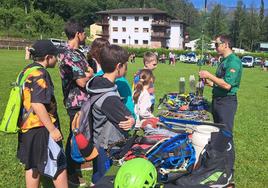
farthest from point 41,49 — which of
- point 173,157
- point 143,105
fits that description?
point 143,105

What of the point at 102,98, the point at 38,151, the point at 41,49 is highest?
the point at 41,49

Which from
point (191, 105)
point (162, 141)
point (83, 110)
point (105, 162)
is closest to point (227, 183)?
point (162, 141)

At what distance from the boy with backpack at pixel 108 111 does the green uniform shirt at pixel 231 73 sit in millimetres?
2453

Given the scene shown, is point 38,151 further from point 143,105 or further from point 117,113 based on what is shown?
point 143,105

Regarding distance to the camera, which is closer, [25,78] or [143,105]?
[25,78]

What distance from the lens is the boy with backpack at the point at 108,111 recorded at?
3516 mm

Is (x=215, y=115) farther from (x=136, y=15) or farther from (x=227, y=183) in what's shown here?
(x=136, y=15)

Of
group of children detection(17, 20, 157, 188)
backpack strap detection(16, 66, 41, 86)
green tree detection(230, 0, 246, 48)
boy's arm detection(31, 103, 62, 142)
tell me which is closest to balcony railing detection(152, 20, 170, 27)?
green tree detection(230, 0, 246, 48)

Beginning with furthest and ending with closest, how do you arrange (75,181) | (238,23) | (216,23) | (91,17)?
(238,23), (216,23), (91,17), (75,181)

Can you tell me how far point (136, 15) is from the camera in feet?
306

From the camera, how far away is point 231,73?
560 centimetres

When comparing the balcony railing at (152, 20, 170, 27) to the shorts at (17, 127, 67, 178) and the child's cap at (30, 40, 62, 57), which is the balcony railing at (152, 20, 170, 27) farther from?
the shorts at (17, 127, 67, 178)

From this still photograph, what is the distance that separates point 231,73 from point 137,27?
8989 cm

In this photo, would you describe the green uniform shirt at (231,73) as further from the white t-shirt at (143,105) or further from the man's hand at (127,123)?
the man's hand at (127,123)
